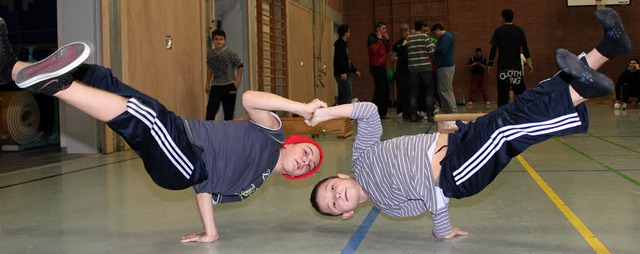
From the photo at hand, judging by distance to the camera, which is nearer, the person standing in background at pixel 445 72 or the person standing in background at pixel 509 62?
the person standing in background at pixel 509 62

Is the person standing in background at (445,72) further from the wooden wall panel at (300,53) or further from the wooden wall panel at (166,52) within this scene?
the wooden wall panel at (300,53)

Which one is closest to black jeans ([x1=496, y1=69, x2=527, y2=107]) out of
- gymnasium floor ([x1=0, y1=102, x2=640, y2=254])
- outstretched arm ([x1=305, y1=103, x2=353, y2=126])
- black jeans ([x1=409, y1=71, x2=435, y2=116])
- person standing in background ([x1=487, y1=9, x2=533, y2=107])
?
person standing in background ([x1=487, y1=9, x2=533, y2=107])

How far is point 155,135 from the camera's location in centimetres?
242

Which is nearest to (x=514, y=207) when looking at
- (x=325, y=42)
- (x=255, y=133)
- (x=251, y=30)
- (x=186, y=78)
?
(x=255, y=133)

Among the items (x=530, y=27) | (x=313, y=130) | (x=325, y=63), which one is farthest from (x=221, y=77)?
(x=530, y=27)

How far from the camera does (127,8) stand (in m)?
6.88

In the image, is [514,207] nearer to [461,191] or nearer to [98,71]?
[461,191]

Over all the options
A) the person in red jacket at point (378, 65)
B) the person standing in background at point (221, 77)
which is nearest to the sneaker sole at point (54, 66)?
the person standing in background at point (221, 77)

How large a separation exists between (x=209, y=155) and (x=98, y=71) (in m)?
0.55

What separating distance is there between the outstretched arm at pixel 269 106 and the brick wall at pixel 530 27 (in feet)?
49.4

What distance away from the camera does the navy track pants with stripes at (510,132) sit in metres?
2.46

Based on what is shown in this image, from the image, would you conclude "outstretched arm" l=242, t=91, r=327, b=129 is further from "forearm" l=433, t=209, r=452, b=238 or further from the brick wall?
the brick wall

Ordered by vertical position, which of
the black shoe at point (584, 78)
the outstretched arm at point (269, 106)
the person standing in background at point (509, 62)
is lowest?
the outstretched arm at point (269, 106)

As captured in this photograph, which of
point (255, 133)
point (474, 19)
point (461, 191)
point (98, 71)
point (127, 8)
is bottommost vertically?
point (461, 191)
